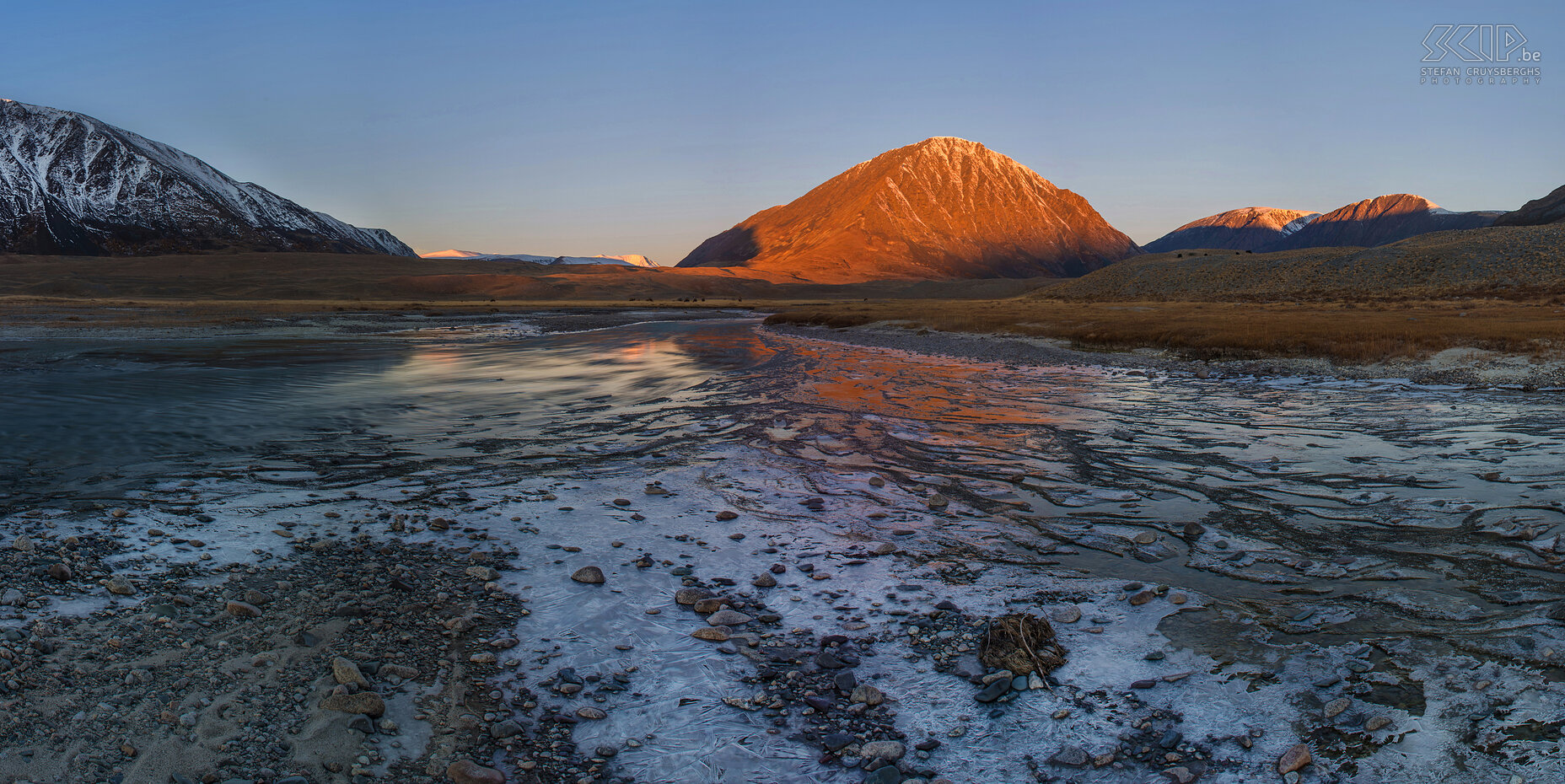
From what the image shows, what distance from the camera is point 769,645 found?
6.86m

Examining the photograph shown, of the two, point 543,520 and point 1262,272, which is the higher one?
point 1262,272

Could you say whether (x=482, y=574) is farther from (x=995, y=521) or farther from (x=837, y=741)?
(x=995, y=521)

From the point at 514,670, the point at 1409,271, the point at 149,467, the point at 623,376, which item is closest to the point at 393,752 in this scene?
the point at 514,670

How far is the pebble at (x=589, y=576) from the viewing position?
8.27 metres

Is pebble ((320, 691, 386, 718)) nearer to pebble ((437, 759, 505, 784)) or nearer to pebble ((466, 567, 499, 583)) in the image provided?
pebble ((437, 759, 505, 784))

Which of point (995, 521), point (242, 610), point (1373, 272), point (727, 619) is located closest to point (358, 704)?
point (242, 610)

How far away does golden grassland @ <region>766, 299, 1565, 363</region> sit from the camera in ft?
86.6

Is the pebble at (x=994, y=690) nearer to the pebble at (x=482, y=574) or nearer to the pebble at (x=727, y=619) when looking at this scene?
the pebble at (x=727, y=619)

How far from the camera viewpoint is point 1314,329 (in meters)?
33.3

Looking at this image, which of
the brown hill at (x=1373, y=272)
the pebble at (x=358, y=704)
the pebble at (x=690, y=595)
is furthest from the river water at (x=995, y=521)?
the brown hill at (x=1373, y=272)

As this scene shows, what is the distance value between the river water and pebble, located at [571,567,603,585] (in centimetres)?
24

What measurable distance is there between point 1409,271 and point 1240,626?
77.7 m

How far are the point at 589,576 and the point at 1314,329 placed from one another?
3517 cm

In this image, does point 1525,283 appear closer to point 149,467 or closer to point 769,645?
point 769,645
